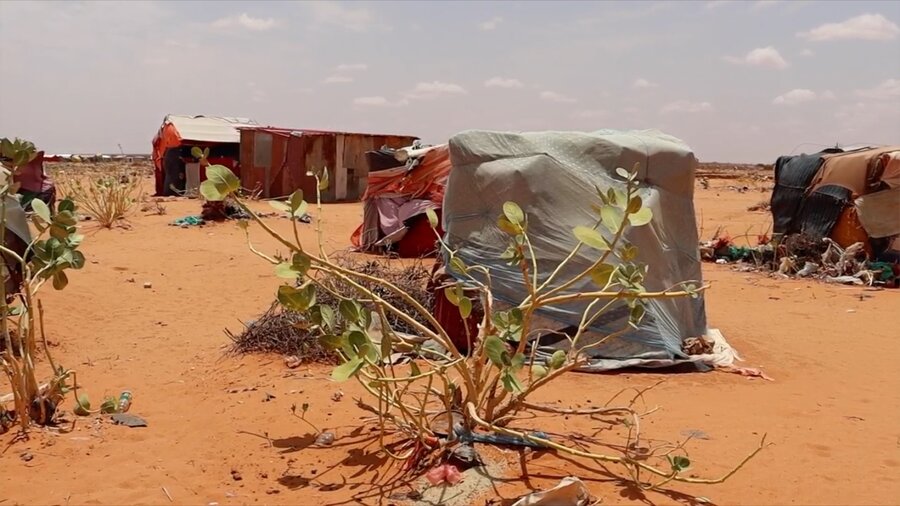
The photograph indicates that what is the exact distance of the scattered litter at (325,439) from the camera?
379 centimetres

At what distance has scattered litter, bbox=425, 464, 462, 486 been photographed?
3273 millimetres

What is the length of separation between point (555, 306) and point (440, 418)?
2188 mm

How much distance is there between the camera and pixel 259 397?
4.62 metres

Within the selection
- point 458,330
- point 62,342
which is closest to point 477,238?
point 458,330

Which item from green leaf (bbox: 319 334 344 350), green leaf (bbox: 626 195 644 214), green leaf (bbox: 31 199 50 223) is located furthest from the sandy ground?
green leaf (bbox: 626 195 644 214)

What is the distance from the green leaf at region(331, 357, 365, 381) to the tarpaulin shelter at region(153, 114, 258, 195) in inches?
692

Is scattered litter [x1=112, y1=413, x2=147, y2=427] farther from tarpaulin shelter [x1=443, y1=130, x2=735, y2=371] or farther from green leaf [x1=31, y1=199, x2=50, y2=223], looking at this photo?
tarpaulin shelter [x1=443, y1=130, x2=735, y2=371]

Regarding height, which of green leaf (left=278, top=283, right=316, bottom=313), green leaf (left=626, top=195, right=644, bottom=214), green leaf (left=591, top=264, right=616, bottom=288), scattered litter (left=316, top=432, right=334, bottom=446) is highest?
green leaf (left=626, top=195, right=644, bottom=214)

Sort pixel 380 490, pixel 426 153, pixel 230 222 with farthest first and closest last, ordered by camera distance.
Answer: pixel 230 222, pixel 426 153, pixel 380 490

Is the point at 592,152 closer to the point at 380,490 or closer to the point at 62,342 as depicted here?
the point at 380,490

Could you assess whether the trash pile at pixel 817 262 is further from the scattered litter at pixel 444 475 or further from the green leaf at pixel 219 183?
the green leaf at pixel 219 183

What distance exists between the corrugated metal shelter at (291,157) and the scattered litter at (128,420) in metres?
15.0

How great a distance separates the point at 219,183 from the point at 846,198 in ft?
32.1

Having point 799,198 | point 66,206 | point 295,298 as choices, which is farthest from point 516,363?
point 799,198
